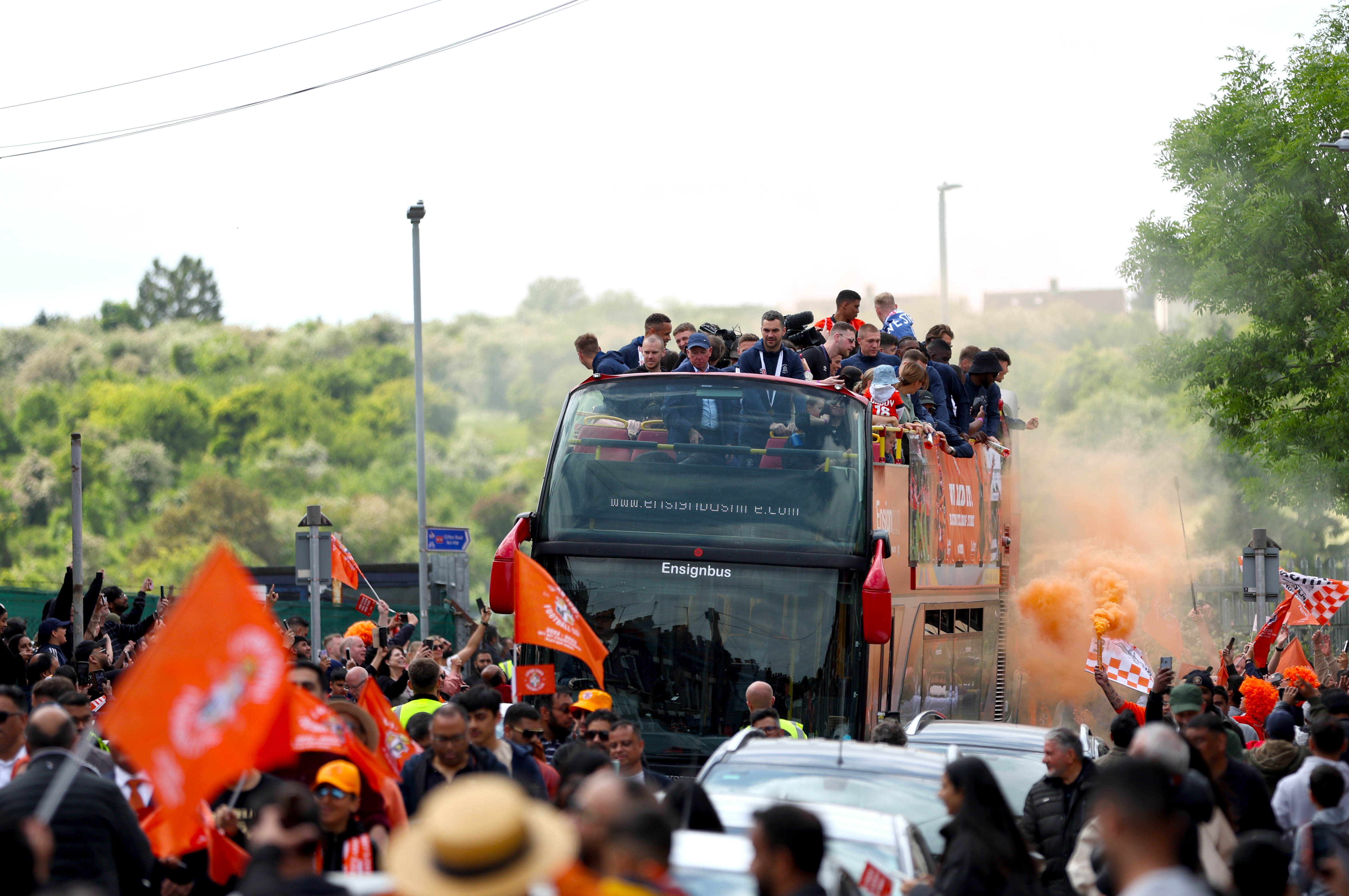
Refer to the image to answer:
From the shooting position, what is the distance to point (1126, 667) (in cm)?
1354

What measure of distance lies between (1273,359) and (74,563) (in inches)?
886

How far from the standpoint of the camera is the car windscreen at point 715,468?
39.7ft

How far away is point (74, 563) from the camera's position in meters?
13.3

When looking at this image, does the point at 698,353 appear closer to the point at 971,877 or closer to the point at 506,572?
the point at 506,572

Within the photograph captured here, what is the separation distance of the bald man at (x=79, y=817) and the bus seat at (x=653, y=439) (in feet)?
20.7

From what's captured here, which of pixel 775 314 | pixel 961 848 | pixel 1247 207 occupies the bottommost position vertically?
pixel 961 848

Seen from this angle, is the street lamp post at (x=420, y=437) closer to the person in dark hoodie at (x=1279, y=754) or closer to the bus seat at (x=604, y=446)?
the bus seat at (x=604, y=446)

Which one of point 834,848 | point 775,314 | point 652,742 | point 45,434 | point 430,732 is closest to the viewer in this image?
point 834,848

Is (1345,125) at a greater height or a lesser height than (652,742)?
greater

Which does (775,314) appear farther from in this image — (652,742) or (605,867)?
(605,867)

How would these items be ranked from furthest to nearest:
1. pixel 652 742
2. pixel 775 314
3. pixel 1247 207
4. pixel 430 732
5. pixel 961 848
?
1. pixel 1247 207
2. pixel 775 314
3. pixel 652 742
4. pixel 430 732
5. pixel 961 848

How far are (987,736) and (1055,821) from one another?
8.24ft

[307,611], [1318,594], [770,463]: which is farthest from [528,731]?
[307,611]

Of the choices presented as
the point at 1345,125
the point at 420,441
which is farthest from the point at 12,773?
the point at 1345,125
